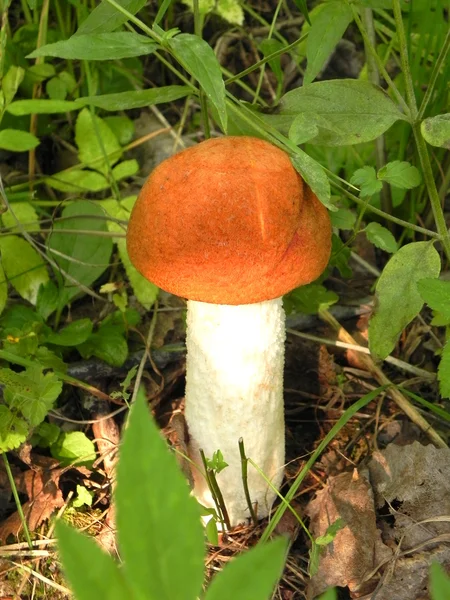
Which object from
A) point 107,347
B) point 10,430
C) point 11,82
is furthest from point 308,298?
point 11,82

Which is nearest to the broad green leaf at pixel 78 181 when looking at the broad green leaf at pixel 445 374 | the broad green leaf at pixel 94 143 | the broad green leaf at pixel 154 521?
the broad green leaf at pixel 94 143

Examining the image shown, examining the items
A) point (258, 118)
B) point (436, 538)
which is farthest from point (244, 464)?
point (258, 118)

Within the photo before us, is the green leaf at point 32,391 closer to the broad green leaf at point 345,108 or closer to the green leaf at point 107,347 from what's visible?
the green leaf at point 107,347

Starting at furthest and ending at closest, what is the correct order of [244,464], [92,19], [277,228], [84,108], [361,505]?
1. [84,108]
2. [361,505]
3. [244,464]
4. [92,19]
5. [277,228]

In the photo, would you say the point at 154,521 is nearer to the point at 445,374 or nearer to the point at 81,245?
the point at 445,374

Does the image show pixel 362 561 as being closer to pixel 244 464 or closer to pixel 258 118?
pixel 244 464

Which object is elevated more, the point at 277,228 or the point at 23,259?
the point at 277,228

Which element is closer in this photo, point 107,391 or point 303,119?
point 303,119
